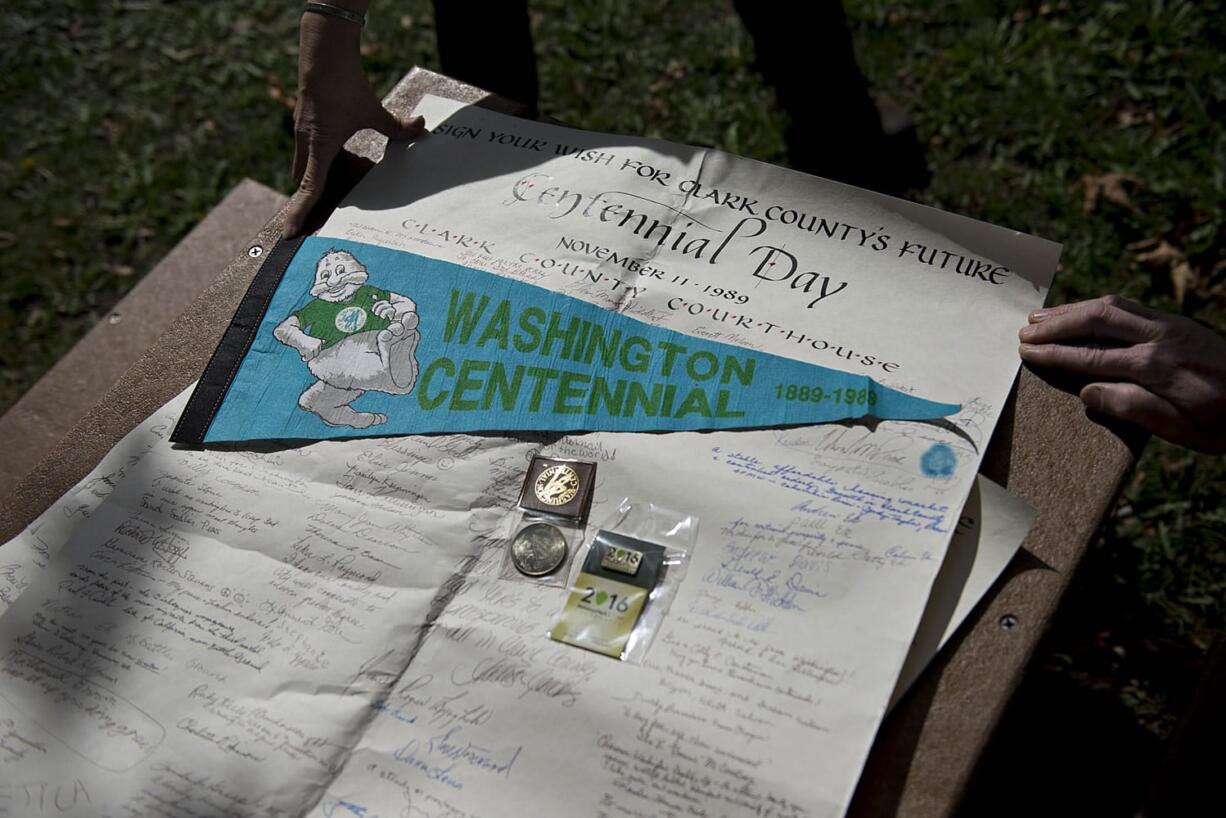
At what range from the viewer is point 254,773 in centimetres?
104

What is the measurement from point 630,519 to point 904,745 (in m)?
0.41

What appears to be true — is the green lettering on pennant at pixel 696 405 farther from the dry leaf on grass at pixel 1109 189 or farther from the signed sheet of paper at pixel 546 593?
the dry leaf on grass at pixel 1109 189

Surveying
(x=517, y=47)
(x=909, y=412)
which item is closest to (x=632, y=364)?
(x=909, y=412)

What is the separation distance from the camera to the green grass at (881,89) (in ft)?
7.40

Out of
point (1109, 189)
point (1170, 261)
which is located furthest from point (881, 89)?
point (1170, 261)

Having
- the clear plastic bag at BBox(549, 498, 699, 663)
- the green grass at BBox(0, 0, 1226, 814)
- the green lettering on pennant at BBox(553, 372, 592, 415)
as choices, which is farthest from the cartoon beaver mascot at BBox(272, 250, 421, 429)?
the green grass at BBox(0, 0, 1226, 814)

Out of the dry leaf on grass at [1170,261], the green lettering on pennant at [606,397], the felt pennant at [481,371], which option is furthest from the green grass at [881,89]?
the green lettering on pennant at [606,397]

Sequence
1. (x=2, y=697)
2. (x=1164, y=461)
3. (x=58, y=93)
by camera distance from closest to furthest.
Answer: (x=2, y=697) < (x=1164, y=461) < (x=58, y=93)

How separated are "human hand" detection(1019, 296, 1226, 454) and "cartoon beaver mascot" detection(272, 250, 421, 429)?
882mm

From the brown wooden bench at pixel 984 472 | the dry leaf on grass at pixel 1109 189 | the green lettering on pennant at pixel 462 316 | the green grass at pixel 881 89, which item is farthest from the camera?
the dry leaf on grass at pixel 1109 189

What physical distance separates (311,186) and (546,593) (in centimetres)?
85

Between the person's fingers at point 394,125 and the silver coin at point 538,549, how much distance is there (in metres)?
0.80

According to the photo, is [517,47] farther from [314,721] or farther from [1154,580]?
[1154,580]

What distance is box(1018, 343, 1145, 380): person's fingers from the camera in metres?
1.20
